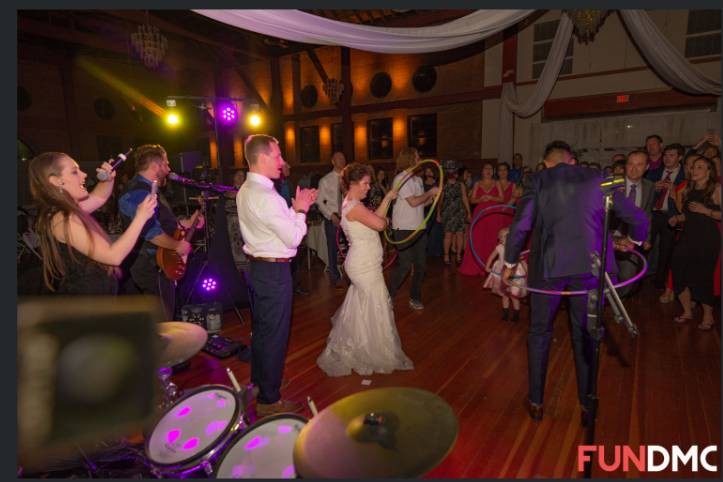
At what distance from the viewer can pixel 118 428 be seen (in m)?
1.88

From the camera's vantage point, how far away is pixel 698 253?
4844 mm

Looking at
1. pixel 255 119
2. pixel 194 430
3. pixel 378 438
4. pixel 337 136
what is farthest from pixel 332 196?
pixel 337 136

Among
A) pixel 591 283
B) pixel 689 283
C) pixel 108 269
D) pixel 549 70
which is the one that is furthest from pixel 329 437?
pixel 549 70

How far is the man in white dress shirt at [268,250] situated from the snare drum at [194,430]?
86 cm

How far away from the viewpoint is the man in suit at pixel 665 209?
19.8 feet

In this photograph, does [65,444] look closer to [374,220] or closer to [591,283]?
[374,220]

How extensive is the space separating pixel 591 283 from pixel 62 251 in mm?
3572

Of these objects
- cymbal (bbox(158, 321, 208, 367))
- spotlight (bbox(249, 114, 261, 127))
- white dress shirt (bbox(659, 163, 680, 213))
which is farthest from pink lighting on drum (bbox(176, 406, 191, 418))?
spotlight (bbox(249, 114, 261, 127))

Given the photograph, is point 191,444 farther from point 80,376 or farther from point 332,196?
point 332,196

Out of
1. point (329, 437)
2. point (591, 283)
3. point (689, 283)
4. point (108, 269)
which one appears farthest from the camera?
point (689, 283)

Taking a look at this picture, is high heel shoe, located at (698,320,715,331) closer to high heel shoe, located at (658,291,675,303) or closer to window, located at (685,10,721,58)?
high heel shoe, located at (658,291,675,303)

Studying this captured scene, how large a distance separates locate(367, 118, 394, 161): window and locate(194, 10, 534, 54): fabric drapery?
11243 millimetres

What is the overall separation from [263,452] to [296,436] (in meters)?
0.17

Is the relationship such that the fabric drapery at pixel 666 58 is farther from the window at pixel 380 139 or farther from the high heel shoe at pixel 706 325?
the window at pixel 380 139
